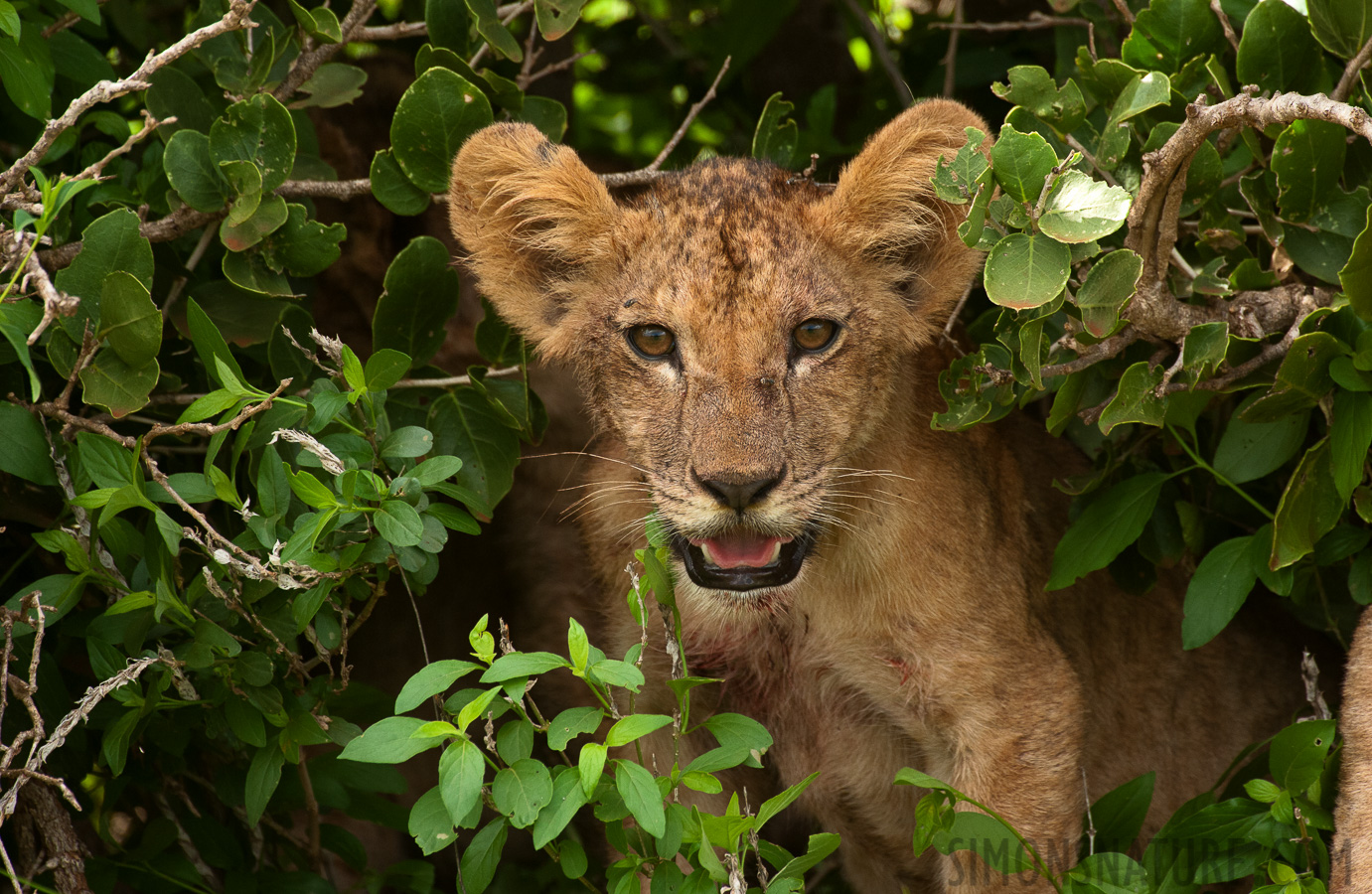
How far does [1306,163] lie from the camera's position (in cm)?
327

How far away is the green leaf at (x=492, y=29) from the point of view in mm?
3713

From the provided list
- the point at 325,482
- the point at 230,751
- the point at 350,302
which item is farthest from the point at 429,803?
the point at 350,302

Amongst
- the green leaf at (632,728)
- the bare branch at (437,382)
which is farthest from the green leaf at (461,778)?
the bare branch at (437,382)

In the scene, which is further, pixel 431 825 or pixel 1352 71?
pixel 1352 71

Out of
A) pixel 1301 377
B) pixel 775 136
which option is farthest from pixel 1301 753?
pixel 775 136

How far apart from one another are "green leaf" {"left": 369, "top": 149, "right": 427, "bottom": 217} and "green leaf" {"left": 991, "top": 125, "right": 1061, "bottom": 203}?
1.71m

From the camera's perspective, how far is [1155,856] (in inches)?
134

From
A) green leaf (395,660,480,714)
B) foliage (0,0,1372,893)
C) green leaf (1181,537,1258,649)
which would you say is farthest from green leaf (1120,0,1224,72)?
green leaf (395,660,480,714)

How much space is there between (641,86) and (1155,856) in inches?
194

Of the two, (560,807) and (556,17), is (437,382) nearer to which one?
(556,17)

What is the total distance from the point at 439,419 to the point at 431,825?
1290 millimetres

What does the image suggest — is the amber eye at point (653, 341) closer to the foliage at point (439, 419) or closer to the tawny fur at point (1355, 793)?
the foliage at point (439, 419)

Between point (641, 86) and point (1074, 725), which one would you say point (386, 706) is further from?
point (641, 86)

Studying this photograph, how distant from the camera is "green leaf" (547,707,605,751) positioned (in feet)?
9.39
